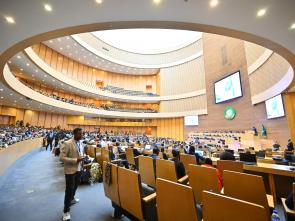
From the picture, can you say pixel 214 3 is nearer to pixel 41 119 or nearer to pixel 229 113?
pixel 229 113

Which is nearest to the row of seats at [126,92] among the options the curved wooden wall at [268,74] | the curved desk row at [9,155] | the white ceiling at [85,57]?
the white ceiling at [85,57]

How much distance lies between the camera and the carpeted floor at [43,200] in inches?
109

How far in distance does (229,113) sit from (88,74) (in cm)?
2095

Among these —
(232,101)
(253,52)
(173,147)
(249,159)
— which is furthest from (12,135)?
(253,52)

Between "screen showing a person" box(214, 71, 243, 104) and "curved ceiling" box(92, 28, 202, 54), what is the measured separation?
13259mm

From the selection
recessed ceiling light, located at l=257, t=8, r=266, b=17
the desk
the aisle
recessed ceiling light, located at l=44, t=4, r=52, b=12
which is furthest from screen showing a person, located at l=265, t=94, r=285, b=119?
recessed ceiling light, located at l=44, t=4, r=52, b=12

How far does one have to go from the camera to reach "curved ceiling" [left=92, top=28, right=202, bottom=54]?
2688 centimetres

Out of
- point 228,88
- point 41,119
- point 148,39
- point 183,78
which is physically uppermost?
point 148,39

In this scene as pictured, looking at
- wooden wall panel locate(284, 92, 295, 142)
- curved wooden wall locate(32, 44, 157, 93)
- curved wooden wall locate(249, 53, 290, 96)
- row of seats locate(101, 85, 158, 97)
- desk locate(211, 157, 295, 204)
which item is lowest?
desk locate(211, 157, 295, 204)

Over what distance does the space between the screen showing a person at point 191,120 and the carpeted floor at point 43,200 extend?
59.7 ft

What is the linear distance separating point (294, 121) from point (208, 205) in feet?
34.7

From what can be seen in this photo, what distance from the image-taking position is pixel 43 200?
341 centimetres

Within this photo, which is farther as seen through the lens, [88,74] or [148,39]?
[148,39]

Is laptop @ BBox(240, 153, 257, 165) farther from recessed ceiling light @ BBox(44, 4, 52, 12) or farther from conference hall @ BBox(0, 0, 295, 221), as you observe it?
recessed ceiling light @ BBox(44, 4, 52, 12)
